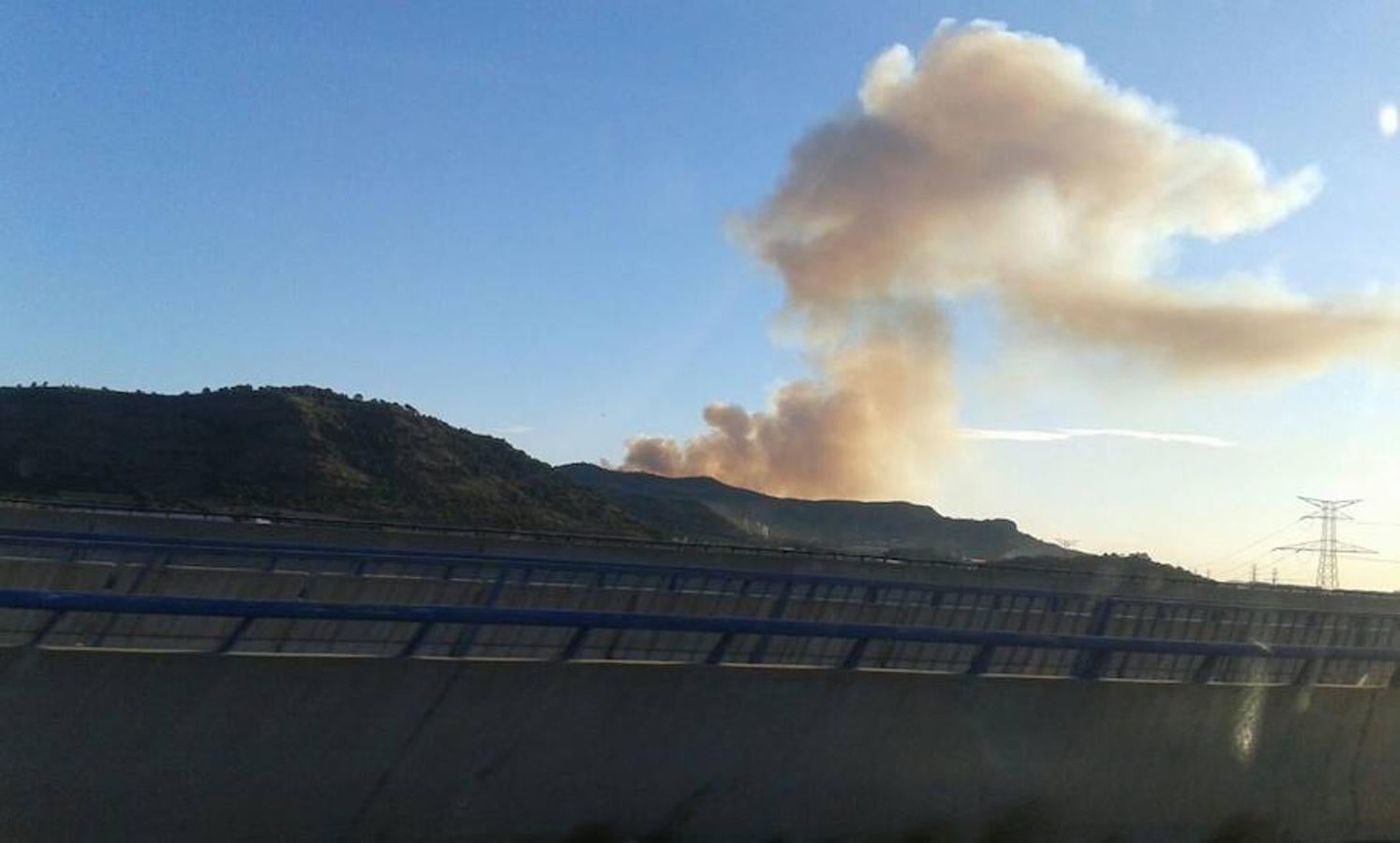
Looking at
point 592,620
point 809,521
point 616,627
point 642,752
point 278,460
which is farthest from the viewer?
point 809,521

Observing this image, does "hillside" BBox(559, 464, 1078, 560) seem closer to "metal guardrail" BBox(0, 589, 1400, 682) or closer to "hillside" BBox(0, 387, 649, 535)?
"hillside" BBox(0, 387, 649, 535)

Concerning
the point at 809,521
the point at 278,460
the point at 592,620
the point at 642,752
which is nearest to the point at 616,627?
the point at 592,620

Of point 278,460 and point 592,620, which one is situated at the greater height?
point 278,460

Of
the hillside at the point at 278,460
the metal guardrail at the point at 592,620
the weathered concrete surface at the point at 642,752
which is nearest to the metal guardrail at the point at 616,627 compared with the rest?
the metal guardrail at the point at 592,620

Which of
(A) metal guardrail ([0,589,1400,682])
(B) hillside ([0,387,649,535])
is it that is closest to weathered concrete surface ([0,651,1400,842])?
(A) metal guardrail ([0,589,1400,682])

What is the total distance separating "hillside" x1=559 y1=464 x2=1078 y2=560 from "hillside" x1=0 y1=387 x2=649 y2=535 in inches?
304

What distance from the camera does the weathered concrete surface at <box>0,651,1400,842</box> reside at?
26.2ft

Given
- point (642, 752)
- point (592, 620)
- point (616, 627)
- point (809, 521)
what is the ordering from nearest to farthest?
1. point (642, 752)
2. point (592, 620)
3. point (616, 627)
4. point (809, 521)

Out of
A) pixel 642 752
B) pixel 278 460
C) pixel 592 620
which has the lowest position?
pixel 642 752

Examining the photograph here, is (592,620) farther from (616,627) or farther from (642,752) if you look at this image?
A: (642,752)

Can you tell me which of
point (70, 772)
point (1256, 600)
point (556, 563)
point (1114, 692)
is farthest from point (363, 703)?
point (1256, 600)

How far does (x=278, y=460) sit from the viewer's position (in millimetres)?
78062

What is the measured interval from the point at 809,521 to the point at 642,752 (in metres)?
95.3

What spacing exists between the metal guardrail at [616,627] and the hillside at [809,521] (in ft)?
249
